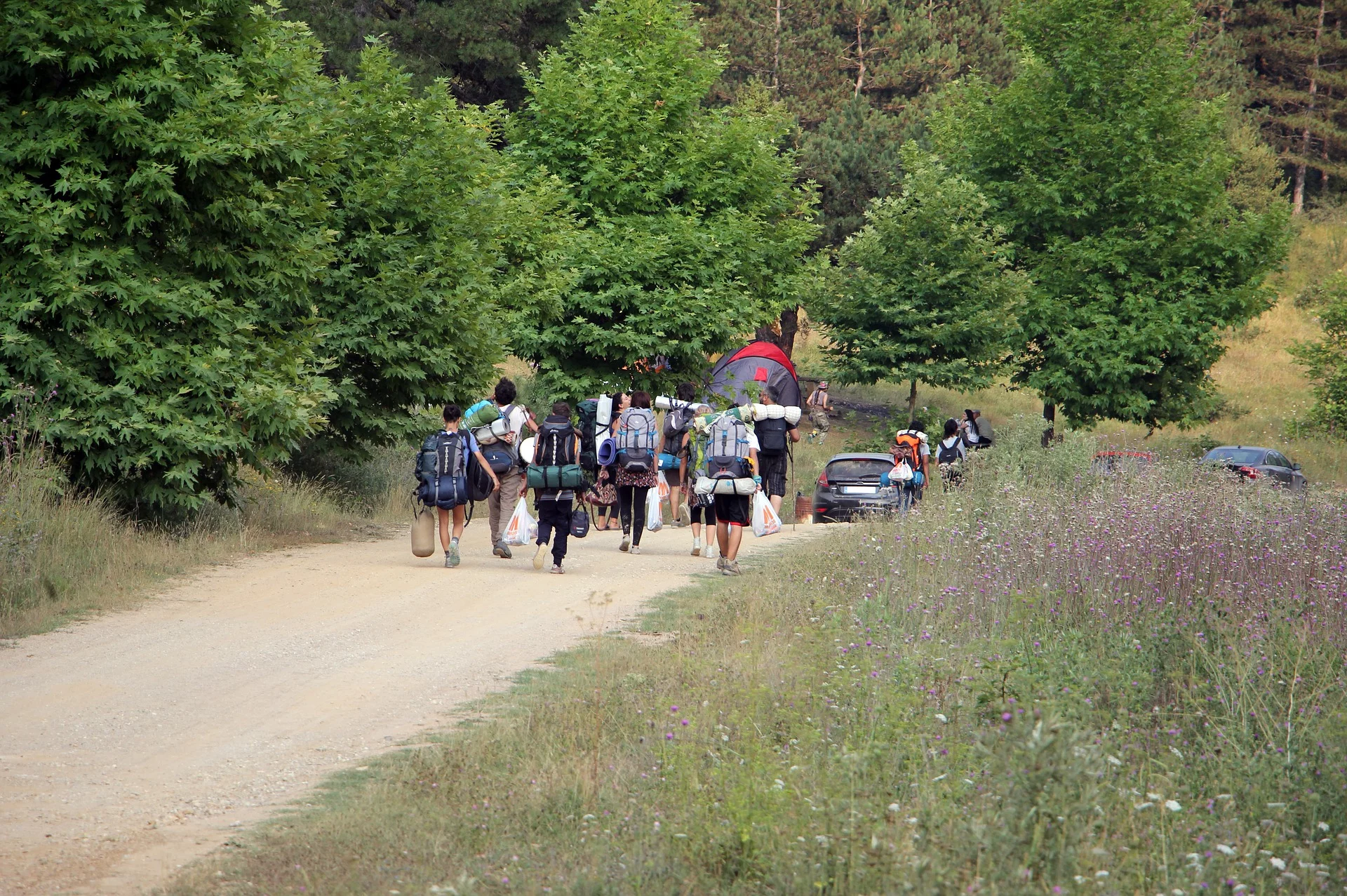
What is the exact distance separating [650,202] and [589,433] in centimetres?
1177

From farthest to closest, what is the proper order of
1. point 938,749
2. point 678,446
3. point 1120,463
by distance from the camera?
point 678,446 → point 1120,463 → point 938,749

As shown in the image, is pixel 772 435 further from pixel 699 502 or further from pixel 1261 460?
pixel 1261 460

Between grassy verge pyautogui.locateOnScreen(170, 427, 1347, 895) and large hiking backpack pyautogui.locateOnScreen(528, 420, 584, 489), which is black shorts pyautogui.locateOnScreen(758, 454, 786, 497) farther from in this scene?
grassy verge pyautogui.locateOnScreen(170, 427, 1347, 895)

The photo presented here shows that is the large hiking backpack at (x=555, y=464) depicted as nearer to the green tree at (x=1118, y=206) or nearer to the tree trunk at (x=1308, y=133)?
the green tree at (x=1118, y=206)

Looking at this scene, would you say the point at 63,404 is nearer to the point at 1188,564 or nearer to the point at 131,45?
the point at 131,45

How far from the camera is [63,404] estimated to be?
13211mm

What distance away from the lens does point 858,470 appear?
966 inches

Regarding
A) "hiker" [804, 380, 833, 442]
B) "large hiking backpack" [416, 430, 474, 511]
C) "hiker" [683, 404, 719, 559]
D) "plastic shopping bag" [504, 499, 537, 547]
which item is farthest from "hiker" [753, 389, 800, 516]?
"hiker" [804, 380, 833, 442]

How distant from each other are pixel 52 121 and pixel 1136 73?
28091 mm

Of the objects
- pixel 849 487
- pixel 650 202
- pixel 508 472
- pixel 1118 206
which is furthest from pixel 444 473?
pixel 1118 206

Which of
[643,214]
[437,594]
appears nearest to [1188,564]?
[437,594]

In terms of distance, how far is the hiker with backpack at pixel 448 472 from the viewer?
14305 millimetres

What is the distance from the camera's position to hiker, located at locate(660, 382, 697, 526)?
1828 cm

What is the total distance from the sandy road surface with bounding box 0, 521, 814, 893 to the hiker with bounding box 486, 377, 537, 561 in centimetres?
114
